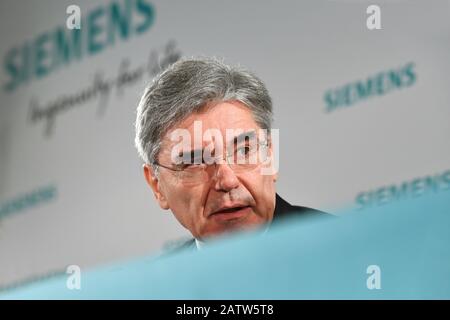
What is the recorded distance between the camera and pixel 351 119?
268 cm

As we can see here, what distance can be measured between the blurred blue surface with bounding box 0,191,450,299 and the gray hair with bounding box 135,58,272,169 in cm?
46

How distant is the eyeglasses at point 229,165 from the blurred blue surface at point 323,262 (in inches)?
10.9

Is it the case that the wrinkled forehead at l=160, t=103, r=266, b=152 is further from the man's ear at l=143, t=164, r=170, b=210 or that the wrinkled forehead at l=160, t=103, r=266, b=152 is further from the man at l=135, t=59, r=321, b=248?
the man's ear at l=143, t=164, r=170, b=210

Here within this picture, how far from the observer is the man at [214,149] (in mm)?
2508

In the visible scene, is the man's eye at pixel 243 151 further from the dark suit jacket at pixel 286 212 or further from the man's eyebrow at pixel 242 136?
the dark suit jacket at pixel 286 212

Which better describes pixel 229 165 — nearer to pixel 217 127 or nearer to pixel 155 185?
pixel 217 127

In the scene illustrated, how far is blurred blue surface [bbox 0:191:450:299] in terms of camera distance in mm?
2562

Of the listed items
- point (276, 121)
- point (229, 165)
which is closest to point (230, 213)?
point (229, 165)

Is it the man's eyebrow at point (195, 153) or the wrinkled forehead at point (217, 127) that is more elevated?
the wrinkled forehead at point (217, 127)

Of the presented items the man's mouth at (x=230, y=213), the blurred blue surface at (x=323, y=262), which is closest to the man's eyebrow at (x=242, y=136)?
the man's mouth at (x=230, y=213)

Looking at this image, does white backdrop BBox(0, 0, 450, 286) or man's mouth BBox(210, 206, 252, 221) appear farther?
white backdrop BBox(0, 0, 450, 286)

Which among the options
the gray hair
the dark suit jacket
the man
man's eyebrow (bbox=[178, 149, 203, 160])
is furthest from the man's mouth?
the gray hair

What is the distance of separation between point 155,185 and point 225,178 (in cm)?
33
